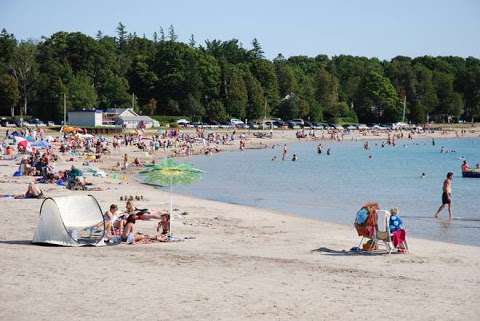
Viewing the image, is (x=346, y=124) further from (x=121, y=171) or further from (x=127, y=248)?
(x=127, y=248)

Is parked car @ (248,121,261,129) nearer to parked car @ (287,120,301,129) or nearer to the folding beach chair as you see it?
parked car @ (287,120,301,129)

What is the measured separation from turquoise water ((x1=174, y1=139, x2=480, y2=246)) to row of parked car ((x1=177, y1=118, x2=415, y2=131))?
24658 mm

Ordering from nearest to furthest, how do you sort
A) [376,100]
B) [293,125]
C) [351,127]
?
[293,125], [351,127], [376,100]

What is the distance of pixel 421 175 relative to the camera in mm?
43969

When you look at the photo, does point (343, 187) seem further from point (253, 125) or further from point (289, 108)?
point (289, 108)

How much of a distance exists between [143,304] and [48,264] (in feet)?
9.75

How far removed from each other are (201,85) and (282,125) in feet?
43.0

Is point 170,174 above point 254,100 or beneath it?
beneath

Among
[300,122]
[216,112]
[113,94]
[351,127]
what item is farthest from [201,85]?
[351,127]

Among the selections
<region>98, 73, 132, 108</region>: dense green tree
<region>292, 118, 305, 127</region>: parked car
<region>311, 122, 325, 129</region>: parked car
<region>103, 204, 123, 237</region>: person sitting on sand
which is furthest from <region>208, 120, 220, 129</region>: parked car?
<region>103, 204, 123, 237</region>: person sitting on sand

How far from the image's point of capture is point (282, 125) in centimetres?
9675

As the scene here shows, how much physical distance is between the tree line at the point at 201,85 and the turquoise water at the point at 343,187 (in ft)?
96.5

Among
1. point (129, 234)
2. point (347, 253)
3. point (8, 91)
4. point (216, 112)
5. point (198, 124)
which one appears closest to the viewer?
point (347, 253)

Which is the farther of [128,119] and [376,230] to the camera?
[128,119]
